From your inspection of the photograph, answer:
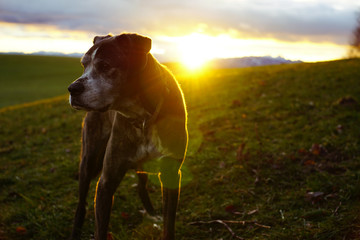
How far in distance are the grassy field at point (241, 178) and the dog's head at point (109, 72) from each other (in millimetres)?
1912

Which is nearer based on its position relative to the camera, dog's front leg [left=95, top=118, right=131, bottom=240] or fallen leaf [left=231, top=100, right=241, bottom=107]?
dog's front leg [left=95, top=118, right=131, bottom=240]

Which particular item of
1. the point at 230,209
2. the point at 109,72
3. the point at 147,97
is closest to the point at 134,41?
the point at 109,72

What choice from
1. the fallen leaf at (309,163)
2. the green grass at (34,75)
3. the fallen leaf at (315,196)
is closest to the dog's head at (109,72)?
the fallen leaf at (315,196)

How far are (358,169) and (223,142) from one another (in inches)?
113

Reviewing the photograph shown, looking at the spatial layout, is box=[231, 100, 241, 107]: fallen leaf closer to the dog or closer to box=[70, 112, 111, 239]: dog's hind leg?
box=[70, 112, 111, 239]: dog's hind leg

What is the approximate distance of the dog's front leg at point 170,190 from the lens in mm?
3383

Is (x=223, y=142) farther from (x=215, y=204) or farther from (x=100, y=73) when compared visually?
(x=100, y=73)

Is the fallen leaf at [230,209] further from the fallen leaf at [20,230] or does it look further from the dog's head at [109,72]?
the fallen leaf at [20,230]

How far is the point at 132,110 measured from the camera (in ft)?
10.1

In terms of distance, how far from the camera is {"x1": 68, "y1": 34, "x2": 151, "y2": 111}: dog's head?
8.93ft

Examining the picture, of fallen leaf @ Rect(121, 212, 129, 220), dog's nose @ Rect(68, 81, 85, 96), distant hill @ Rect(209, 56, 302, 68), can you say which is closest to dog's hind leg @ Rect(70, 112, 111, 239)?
fallen leaf @ Rect(121, 212, 129, 220)

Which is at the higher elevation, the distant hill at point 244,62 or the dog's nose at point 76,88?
the distant hill at point 244,62

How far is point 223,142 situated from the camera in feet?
23.0

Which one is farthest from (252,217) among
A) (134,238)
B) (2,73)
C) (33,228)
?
(2,73)
